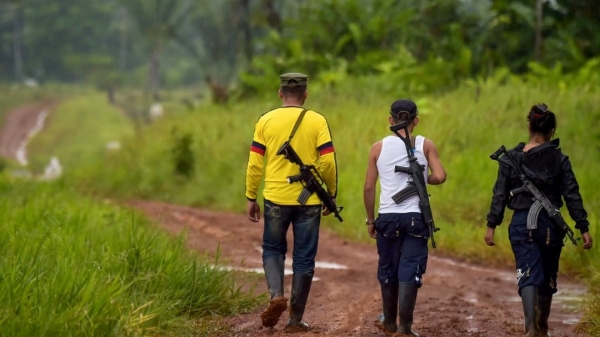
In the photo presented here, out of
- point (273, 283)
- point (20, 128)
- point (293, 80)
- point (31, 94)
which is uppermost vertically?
point (31, 94)

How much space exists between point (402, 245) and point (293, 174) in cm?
93

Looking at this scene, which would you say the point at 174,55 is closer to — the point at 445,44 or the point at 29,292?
the point at 445,44

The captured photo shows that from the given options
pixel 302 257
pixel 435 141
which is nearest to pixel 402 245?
pixel 302 257

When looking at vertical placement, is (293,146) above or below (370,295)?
above

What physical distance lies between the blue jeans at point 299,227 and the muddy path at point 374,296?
510mm

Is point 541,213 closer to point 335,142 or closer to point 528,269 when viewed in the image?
point 528,269

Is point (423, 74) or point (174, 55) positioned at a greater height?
point (174, 55)

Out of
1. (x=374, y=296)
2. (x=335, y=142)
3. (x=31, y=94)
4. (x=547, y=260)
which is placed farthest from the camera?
(x=31, y=94)

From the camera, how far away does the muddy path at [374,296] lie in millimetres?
7391

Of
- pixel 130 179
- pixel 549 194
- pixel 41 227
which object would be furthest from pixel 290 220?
pixel 130 179

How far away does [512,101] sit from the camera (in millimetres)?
17984

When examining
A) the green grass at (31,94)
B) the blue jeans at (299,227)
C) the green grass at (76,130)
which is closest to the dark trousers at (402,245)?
the blue jeans at (299,227)

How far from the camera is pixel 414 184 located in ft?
21.8

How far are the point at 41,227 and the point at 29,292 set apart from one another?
3739 millimetres
